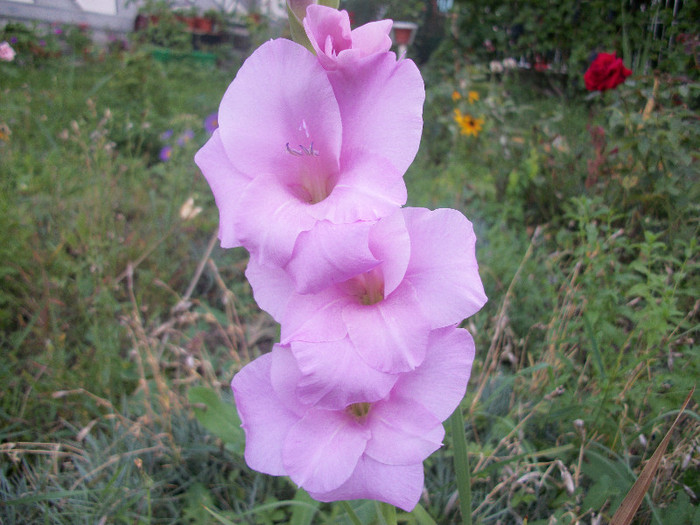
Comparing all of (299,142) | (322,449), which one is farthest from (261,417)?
(299,142)

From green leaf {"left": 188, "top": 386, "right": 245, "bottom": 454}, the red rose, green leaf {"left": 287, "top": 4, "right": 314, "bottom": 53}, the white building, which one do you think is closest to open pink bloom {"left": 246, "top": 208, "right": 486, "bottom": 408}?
green leaf {"left": 287, "top": 4, "right": 314, "bottom": 53}

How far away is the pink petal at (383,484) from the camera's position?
0.68m

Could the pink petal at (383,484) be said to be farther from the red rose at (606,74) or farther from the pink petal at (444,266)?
the red rose at (606,74)

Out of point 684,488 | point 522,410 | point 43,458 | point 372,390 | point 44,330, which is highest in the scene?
point 372,390

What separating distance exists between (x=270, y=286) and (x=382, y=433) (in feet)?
0.82

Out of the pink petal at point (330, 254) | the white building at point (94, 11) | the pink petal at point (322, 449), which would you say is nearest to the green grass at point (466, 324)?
the pink petal at point (322, 449)

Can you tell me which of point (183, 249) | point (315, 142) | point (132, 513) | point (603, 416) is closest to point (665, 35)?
point (603, 416)

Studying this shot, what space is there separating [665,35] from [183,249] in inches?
114

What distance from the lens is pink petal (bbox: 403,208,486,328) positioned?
62 centimetres

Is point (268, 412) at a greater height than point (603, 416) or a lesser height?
greater

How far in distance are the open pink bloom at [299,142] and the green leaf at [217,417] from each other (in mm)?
706

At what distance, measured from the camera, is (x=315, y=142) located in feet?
2.21

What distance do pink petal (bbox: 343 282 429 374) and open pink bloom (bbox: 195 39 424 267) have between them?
0.13 m

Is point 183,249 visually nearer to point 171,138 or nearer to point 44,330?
point 44,330
